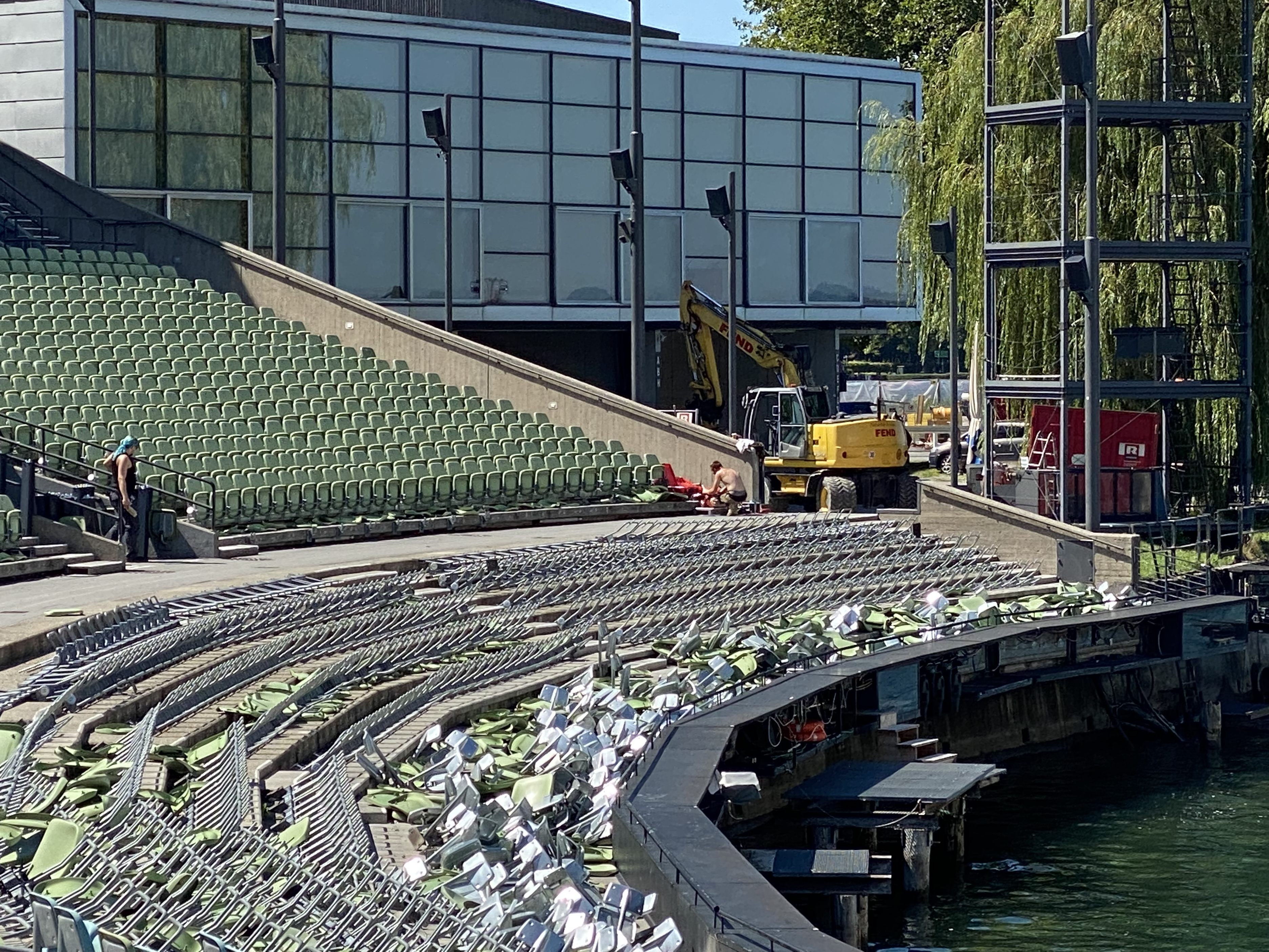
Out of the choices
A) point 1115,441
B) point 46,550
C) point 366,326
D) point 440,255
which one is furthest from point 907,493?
point 46,550

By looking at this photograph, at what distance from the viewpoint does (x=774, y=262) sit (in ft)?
179

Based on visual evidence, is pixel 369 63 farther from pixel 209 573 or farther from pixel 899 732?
pixel 899 732

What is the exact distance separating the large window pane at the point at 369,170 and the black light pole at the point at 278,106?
27.5 feet

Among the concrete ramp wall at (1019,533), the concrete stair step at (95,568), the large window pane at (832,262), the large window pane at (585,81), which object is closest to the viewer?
the concrete stair step at (95,568)

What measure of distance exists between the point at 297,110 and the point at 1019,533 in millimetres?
24973

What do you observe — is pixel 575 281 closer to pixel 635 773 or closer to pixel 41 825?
pixel 635 773

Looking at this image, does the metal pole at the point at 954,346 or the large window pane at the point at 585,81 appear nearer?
the metal pole at the point at 954,346

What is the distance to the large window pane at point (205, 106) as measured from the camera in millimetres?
47094

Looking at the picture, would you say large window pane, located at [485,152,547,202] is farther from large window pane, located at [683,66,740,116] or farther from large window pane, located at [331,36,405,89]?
large window pane, located at [683,66,740,116]

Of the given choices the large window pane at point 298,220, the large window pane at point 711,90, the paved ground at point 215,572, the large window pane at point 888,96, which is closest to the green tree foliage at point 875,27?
the large window pane at point 888,96

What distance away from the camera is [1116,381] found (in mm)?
31062

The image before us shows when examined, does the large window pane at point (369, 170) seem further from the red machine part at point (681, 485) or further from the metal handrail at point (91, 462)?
the metal handrail at point (91, 462)

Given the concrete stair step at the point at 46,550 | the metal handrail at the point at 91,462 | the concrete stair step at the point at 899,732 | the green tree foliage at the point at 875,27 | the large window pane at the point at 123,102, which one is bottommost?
the concrete stair step at the point at 899,732

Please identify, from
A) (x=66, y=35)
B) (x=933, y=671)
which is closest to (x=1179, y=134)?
(x=933, y=671)
